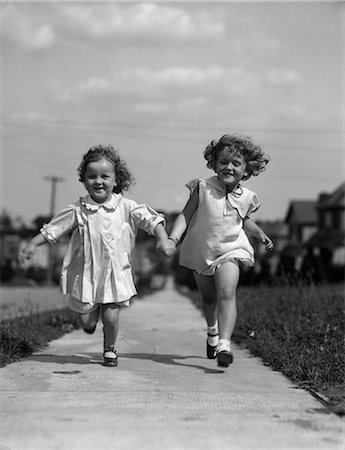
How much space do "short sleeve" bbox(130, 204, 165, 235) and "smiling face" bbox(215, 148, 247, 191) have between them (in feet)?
1.77

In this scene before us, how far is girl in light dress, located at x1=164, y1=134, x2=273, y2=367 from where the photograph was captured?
559 centimetres

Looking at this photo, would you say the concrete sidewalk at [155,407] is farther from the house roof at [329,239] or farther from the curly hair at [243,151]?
the house roof at [329,239]

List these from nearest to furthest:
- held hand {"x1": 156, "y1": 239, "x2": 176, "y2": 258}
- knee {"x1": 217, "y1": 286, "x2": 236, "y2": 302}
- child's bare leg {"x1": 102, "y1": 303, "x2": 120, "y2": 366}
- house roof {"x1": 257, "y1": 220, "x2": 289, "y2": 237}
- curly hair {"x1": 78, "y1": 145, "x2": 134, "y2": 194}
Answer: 1. held hand {"x1": 156, "y1": 239, "x2": 176, "y2": 258}
2. knee {"x1": 217, "y1": 286, "x2": 236, "y2": 302}
3. child's bare leg {"x1": 102, "y1": 303, "x2": 120, "y2": 366}
4. curly hair {"x1": 78, "y1": 145, "x2": 134, "y2": 194}
5. house roof {"x1": 257, "y1": 220, "x2": 289, "y2": 237}

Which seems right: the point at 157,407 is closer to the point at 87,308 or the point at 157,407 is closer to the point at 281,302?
the point at 87,308

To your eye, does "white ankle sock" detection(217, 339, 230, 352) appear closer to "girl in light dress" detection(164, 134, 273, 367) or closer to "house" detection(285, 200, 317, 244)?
"girl in light dress" detection(164, 134, 273, 367)

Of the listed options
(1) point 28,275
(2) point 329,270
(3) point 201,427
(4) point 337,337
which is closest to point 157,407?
(3) point 201,427

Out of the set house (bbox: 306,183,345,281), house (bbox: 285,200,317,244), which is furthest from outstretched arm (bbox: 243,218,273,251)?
house (bbox: 285,200,317,244)

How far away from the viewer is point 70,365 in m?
5.60

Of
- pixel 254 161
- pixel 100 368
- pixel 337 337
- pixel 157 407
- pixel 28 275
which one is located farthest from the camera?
pixel 28 275

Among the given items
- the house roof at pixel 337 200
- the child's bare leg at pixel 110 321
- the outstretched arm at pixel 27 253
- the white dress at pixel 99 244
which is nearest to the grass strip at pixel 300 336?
the child's bare leg at pixel 110 321

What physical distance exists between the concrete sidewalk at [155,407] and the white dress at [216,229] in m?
A: 0.78

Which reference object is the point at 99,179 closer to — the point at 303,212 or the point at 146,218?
the point at 146,218

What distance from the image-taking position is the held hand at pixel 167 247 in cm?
523

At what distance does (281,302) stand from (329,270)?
1878 centimetres
